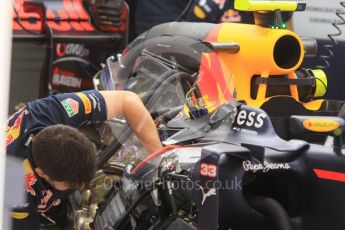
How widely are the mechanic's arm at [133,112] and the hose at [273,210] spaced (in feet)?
1.67

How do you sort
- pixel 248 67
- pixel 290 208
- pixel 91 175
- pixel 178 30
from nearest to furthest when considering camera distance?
pixel 290 208 → pixel 91 175 → pixel 248 67 → pixel 178 30

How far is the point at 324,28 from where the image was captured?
3.71m

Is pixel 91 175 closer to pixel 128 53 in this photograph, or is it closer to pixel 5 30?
pixel 128 53

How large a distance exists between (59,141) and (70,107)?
0.24 metres

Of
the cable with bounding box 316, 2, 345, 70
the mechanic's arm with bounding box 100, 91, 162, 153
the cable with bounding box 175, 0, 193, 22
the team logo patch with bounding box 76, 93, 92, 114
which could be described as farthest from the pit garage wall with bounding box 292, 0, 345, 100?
the team logo patch with bounding box 76, 93, 92, 114

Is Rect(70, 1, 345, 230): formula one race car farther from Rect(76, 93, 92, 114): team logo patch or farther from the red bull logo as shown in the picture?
the red bull logo

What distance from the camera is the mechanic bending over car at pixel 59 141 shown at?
2383mm

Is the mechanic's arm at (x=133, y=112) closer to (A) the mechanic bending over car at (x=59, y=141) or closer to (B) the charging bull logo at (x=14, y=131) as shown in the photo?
(A) the mechanic bending over car at (x=59, y=141)

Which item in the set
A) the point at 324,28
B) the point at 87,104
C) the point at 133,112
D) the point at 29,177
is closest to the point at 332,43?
the point at 324,28

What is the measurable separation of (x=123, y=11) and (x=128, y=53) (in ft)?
5.12

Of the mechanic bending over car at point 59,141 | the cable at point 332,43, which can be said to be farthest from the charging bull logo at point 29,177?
the cable at point 332,43

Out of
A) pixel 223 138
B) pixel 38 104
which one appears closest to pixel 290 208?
pixel 223 138

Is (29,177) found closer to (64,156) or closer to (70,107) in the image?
(64,156)

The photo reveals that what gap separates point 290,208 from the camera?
214 cm
